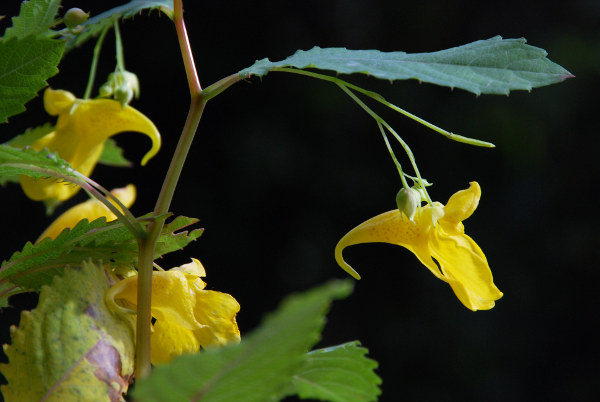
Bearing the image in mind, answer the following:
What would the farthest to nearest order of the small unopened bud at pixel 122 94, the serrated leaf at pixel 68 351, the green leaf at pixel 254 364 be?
the small unopened bud at pixel 122 94
the serrated leaf at pixel 68 351
the green leaf at pixel 254 364

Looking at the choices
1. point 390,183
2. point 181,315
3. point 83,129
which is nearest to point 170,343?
point 181,315

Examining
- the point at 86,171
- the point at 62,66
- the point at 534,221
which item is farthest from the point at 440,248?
the point at 534,221

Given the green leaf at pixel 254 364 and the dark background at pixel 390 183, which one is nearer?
the green leaf at pixel 254 364

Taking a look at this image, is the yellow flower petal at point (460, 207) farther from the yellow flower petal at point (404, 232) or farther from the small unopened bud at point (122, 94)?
the small unopened bud at point (122, 94)

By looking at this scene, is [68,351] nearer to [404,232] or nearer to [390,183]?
[404,232]

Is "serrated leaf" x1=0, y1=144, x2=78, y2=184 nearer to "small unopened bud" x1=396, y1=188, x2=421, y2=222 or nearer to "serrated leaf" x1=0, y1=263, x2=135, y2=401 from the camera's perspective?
"serrated leaf" x1=0, y1=263, x2=135, y2=401

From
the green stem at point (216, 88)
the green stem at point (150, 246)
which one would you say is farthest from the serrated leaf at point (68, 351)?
→ the green stem at point (216, 88)
